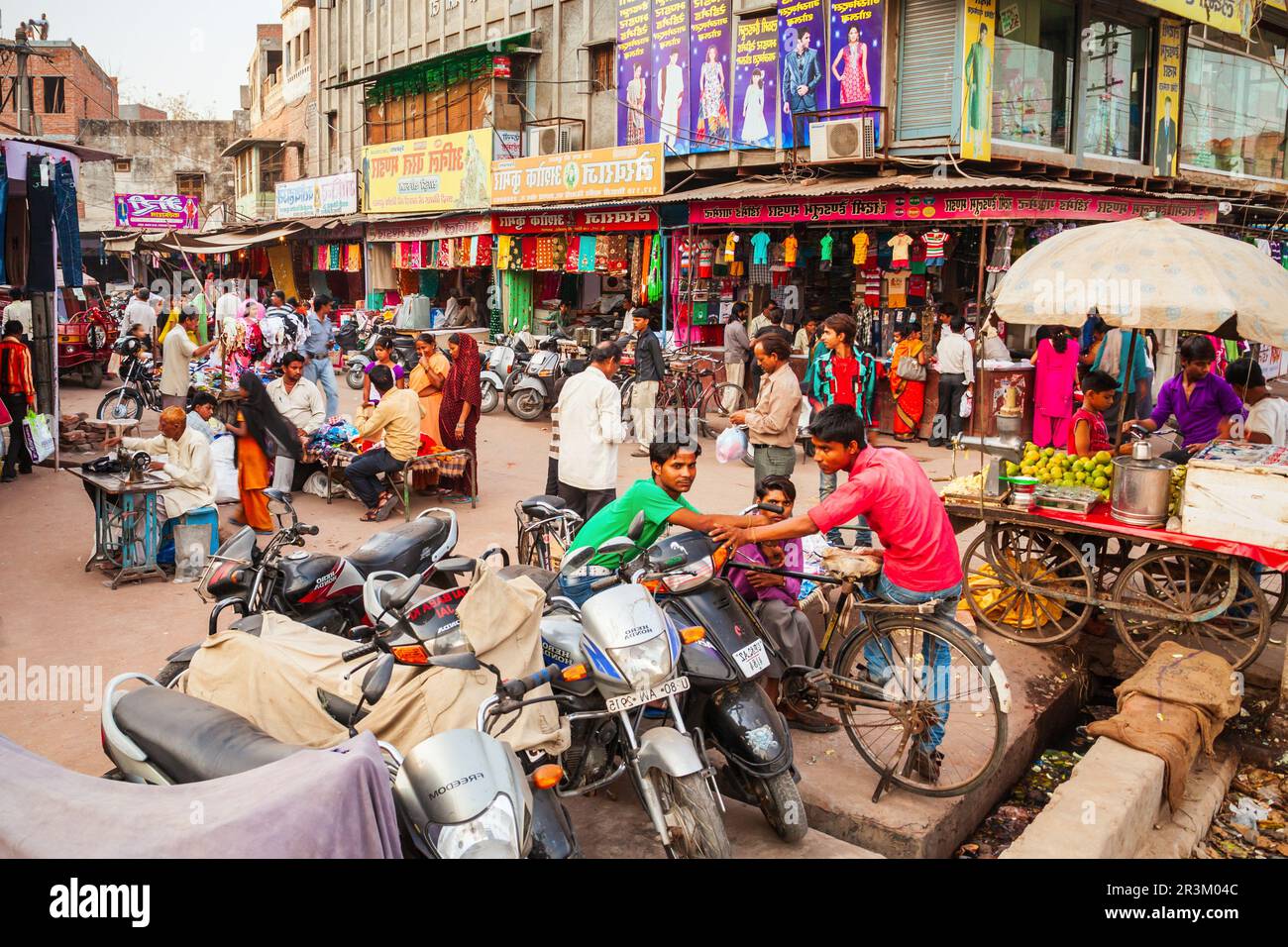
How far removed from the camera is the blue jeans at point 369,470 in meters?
9.81

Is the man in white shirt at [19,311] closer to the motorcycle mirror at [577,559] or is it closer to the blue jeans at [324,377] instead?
the blue jeans at [324,377]

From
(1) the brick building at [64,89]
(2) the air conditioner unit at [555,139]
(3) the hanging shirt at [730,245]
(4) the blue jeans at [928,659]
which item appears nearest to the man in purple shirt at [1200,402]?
(4) the blue jeans at [928,659]

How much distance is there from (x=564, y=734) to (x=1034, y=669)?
3723 mm

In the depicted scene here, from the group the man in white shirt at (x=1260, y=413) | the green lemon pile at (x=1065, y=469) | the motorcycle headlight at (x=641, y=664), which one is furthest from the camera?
the man in white shirt at (x=1260, y=413)

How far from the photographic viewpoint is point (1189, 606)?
6188mm

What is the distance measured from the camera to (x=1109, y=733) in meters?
5.05

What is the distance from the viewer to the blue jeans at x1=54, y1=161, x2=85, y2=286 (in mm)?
11039

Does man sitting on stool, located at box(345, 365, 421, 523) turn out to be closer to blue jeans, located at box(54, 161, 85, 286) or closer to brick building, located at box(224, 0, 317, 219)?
blue jeans, located at box(54, 161, 85, 286)

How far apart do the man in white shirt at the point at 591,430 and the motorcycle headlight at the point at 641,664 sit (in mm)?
3909

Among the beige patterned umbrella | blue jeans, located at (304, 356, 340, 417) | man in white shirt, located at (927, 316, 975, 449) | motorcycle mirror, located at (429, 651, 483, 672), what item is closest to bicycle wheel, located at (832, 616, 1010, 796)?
motorcycle mirror, located at (429, 651, 483, 672)

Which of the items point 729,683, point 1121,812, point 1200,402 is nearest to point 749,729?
point 729,683

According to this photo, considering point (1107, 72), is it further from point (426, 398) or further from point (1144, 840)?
point (1144, 840)

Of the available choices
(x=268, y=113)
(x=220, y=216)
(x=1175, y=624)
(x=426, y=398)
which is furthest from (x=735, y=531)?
(x=220, y=216)

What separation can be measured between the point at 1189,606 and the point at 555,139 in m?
17.0
